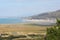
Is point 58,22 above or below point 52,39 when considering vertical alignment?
above

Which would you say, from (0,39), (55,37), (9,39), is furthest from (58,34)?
(9,39)

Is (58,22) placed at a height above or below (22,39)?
above

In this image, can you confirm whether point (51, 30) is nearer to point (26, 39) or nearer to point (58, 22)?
point (58, 22)

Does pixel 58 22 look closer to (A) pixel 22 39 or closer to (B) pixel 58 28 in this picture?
(B) pixel 58 28

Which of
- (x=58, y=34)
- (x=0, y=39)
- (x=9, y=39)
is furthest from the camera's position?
(x=9, y=39)

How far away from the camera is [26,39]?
83.3ft

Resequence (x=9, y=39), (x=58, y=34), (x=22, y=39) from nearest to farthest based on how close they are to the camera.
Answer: (x=58, y=34), (x=9, y=39), (x=22, y=39)

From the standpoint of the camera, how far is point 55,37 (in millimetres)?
14312

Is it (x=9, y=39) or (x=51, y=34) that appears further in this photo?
(x=9, y=39)

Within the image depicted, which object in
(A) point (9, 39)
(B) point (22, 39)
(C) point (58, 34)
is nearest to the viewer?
(C) point (58, 34)

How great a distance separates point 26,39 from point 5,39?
2.97 m

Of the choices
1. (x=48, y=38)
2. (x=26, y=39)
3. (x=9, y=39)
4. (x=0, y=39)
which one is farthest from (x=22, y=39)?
(x=48, y=38)

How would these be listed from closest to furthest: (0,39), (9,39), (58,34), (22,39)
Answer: (58,34)
(0,39)
(9,39)
(22,39)

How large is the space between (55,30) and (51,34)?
1.37 ft
